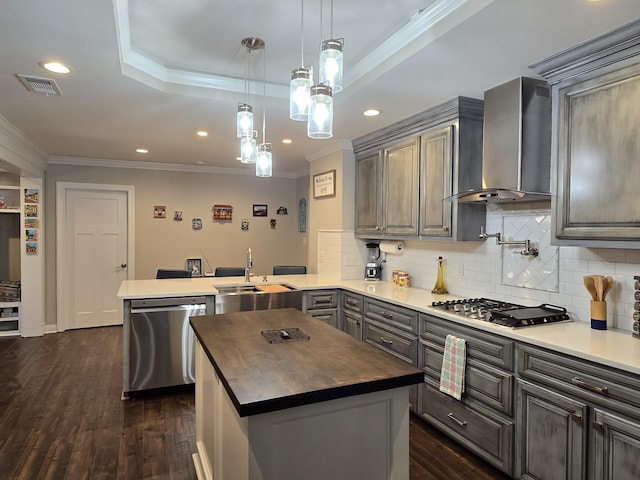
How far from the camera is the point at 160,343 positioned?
11.5 feet

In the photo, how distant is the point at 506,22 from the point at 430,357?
2140 mm

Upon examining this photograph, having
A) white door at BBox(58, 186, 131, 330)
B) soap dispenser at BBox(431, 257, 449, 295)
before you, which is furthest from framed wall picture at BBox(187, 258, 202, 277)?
soap dispenser at BBox(431, 257, 449, 295)

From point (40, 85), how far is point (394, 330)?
10.3ft

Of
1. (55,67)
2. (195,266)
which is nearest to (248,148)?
(55,67)

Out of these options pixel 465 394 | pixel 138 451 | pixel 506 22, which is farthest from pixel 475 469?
pixel 506 22

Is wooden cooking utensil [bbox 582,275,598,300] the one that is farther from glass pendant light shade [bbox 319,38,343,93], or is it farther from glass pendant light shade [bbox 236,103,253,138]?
glass pendant light shade [bbox 236,103,253,138]

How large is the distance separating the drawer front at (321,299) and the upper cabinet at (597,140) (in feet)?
7.57

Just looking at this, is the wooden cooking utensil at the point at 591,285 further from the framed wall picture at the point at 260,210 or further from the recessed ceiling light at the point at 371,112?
the framed wall picture at the point at 260,210

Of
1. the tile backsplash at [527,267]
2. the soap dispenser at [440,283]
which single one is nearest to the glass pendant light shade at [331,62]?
the tile backsplash at [527,267]

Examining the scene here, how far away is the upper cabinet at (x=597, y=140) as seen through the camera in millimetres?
1983

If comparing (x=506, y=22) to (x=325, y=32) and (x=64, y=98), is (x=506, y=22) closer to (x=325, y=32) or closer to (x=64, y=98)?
(x=325, y=32)

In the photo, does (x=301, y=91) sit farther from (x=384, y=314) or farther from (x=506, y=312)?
(x=384, y=314)

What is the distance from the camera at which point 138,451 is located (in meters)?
2.67

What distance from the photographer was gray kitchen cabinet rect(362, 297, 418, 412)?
10.2ft
